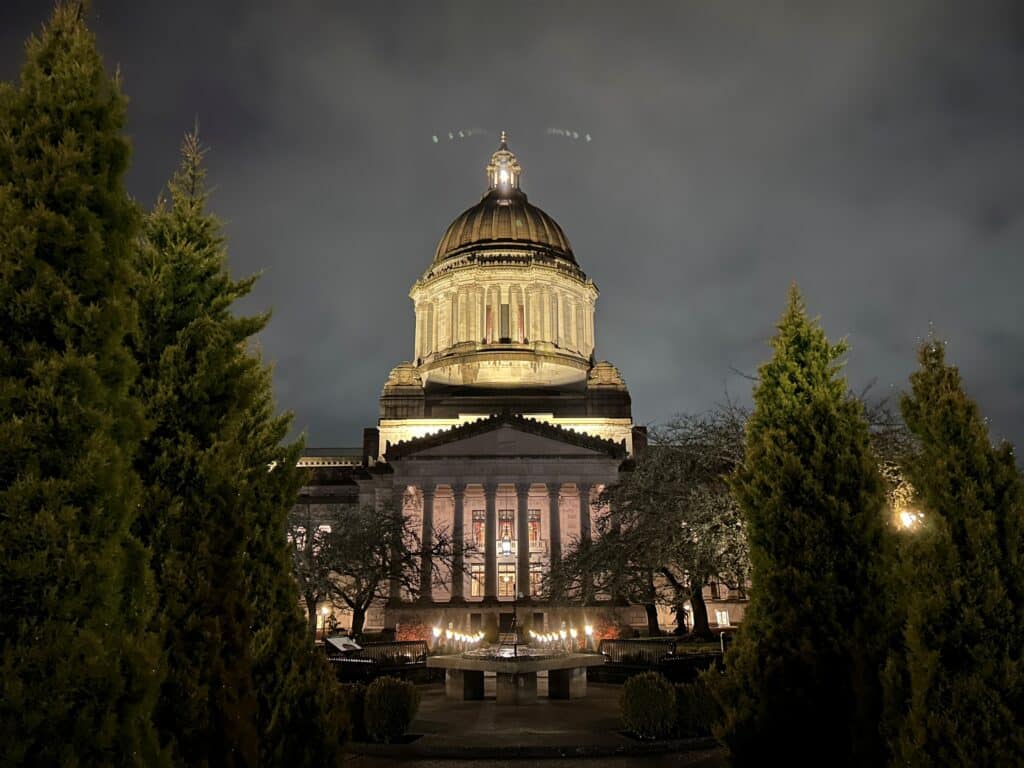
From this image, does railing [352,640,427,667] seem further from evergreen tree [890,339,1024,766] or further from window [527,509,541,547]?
window [527,509,541,547]

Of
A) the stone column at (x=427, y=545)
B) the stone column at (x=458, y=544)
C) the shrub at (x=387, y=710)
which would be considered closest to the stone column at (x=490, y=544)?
the stone column at (x=458, y=544)

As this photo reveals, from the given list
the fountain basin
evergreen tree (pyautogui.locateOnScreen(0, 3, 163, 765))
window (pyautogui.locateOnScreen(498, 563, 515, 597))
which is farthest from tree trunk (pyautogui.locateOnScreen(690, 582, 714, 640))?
evergreen tree (pyautogui.locateOnScreen(0, 3, 163, 765))

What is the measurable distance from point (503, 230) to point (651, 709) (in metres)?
70.9

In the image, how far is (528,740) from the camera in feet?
51.8

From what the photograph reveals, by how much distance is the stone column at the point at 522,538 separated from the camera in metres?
53.8

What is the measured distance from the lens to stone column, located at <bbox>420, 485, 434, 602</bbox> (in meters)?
51.4

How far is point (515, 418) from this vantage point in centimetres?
5812

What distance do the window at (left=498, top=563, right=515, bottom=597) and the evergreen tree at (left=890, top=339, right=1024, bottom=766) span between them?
52.1 metres

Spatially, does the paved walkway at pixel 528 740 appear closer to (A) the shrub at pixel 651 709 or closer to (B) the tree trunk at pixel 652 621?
(A) the shrub at pixel 651 709

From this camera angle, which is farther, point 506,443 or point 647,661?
point 506,443

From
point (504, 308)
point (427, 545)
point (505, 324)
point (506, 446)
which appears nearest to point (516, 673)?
point (427, 545)

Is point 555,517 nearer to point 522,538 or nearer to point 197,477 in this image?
point 522,538

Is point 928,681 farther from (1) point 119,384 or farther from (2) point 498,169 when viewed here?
(2) point 498,169

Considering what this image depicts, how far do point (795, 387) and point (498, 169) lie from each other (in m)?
83.0
